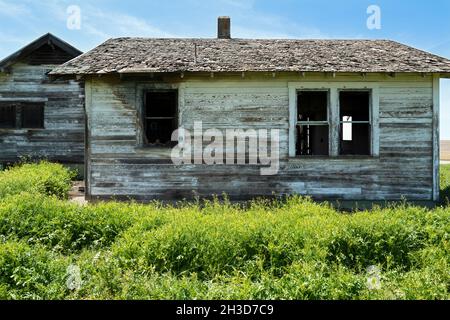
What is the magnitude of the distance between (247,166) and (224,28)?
6.67 meters

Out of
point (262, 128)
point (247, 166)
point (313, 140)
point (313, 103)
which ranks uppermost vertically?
point (313, 103)

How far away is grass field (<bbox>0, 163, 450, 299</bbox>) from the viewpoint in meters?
4.69

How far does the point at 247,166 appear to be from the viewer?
1134 cm

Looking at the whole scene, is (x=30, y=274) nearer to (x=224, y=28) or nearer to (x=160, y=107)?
(x=160, y=107)

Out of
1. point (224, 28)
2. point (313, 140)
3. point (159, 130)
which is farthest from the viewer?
point (313, 140)

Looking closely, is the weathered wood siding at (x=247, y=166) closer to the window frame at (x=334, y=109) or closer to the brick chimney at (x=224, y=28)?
the window frame at (x=334, y=109)

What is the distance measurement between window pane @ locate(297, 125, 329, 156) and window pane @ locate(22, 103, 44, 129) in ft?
38.9

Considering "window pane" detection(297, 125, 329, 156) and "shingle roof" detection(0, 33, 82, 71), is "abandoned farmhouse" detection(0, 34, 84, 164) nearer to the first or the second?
"shingle roof" detection(0, 33, 82, 71)

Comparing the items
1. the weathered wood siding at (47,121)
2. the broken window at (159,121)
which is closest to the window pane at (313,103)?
the broken window at (159,121)

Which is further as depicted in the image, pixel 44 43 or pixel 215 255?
pixel 44 43

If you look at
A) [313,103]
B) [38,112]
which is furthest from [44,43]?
[313,103]

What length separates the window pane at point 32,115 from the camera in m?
18.4
